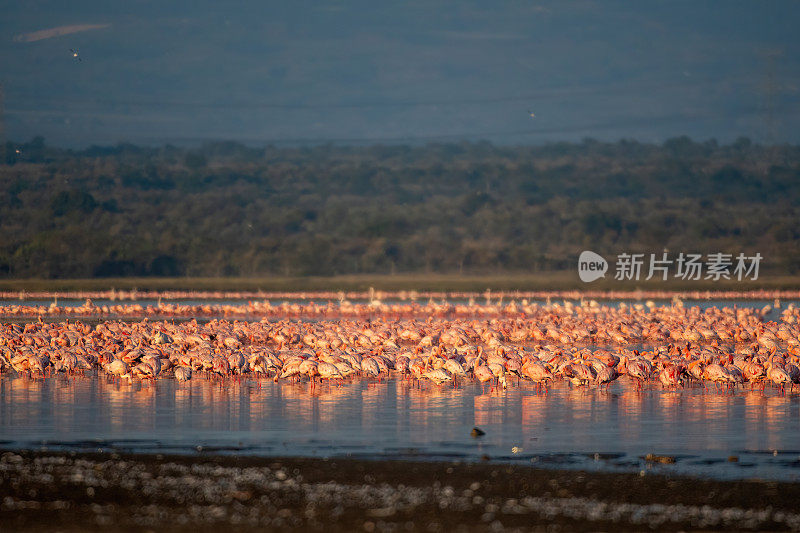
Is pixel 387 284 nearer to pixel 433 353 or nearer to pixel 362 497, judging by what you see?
pixel 433 353

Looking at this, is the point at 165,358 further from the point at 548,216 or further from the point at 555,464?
the point at 548,216

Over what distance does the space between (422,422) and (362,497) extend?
20.1 ft

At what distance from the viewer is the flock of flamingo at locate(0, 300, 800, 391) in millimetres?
24109

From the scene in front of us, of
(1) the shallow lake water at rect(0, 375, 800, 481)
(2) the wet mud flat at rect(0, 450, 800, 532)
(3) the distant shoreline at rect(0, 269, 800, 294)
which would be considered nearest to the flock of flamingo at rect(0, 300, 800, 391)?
(1) the shallow lake water at rect(0, 375, 800, 481)

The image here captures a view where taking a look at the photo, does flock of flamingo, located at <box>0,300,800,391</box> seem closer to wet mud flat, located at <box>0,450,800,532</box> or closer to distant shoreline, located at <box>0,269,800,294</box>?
wet mud flat, located at <box>0,450,800,532</box>

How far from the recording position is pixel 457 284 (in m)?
95.9

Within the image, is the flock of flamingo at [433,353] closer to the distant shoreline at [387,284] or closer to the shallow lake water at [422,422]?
the shallow lake water at [422,422]

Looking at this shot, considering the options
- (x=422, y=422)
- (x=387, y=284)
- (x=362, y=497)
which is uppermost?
(x=387, y=284)

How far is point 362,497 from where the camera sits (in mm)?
12703

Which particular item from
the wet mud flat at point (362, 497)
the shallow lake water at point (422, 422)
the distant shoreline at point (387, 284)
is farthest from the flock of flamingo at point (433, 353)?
the distant shoreline at point (387, 284)

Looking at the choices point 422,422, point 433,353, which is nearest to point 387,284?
point 433,353

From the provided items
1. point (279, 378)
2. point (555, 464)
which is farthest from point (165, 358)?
point (555, 464)

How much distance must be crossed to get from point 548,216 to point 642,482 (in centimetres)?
12454

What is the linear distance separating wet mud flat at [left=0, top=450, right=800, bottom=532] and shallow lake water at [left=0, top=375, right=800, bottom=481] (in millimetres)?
1047
